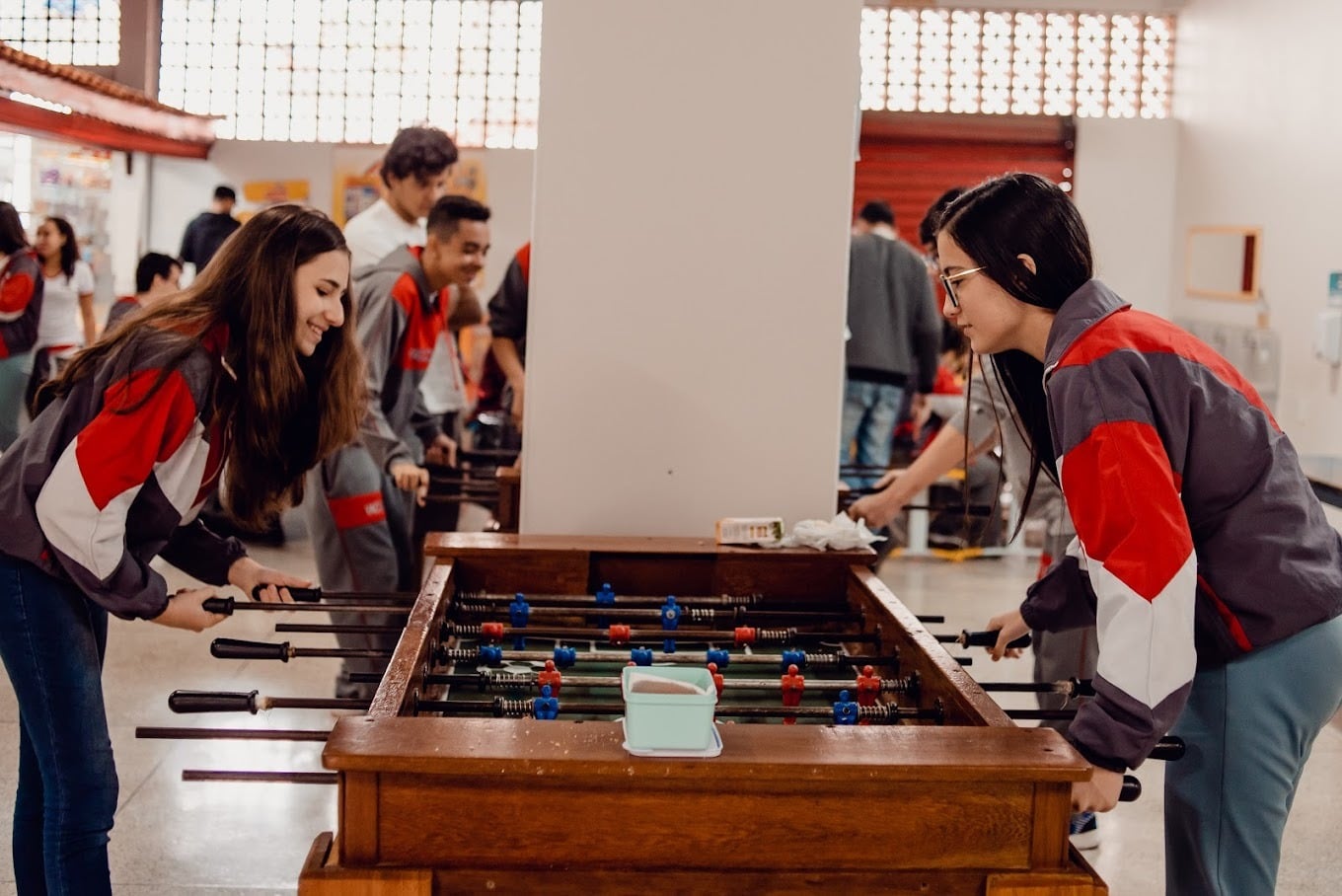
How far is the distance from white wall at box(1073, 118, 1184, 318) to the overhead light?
678 centimetres

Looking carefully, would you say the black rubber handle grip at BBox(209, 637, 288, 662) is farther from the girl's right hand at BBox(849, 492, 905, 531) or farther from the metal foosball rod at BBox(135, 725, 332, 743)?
the girl's right hand at BBox(849, 492, 905, 531)

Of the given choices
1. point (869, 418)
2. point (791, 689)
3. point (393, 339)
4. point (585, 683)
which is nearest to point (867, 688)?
point (791, 689)

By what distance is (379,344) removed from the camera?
4.20 m

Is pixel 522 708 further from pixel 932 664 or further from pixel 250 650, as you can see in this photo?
pixel 932 664

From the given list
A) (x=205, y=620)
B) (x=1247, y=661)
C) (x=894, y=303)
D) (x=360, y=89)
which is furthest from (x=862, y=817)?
(x=360, y=89)

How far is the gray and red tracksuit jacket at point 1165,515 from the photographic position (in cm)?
175

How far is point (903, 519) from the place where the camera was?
7.96 metres

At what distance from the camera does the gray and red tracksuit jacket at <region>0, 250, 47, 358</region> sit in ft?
21.3

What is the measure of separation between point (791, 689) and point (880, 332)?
13.4ft

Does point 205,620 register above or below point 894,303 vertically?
below

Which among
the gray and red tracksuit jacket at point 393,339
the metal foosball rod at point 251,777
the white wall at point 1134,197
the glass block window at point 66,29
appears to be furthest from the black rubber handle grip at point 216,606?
Result: the glass block window at point 66,29

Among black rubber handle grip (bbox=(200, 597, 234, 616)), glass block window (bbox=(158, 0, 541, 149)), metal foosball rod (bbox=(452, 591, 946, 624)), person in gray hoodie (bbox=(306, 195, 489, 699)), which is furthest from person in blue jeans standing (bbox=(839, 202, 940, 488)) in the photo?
glass block window (bbox=(158, 0, 541, 149))

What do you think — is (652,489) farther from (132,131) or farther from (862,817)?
(132,131)

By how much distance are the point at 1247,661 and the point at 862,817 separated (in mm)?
584
